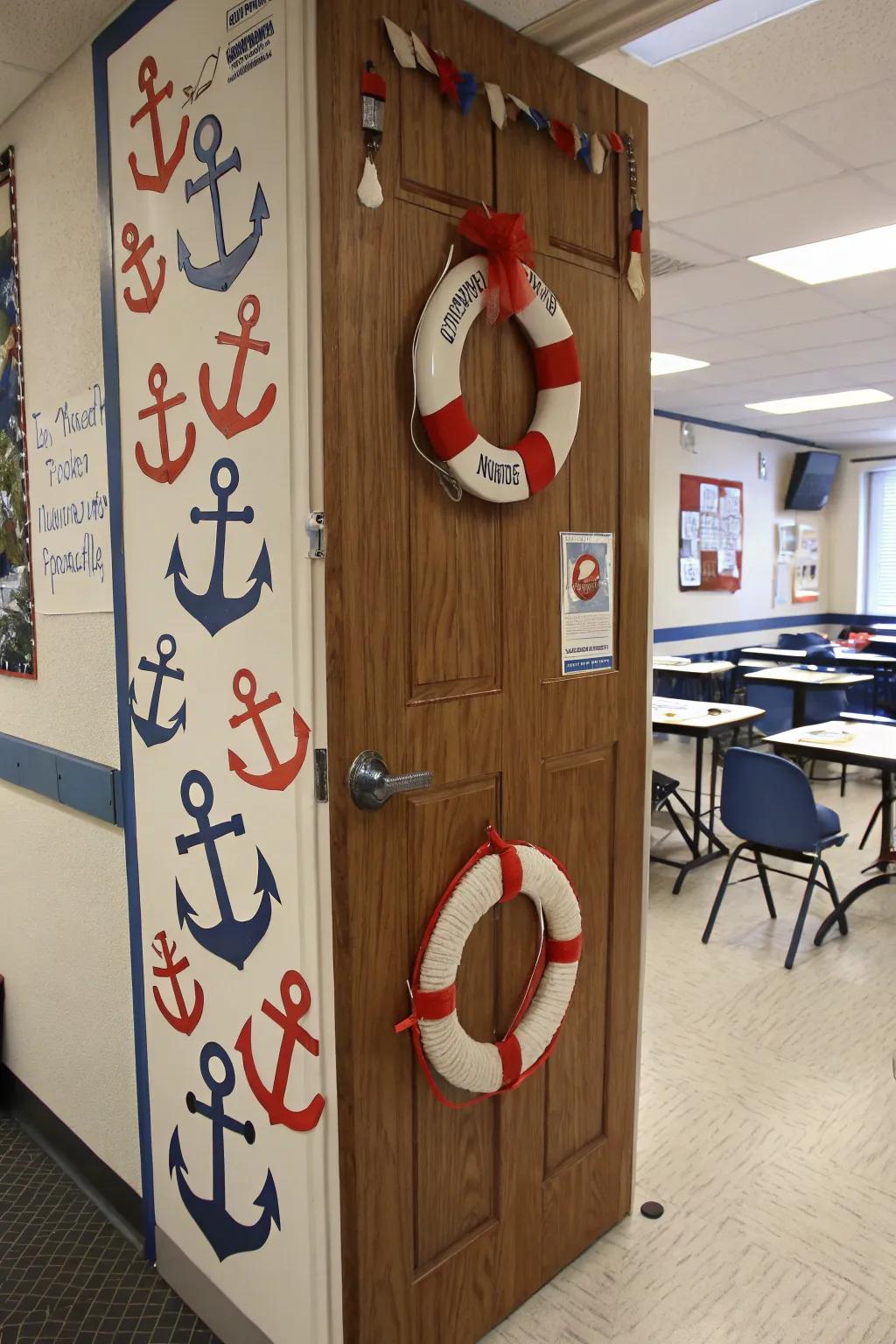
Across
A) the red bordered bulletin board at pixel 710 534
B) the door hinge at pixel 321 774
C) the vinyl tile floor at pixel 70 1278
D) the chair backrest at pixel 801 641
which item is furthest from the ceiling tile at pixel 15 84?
the chair backrest at pixel 801 641

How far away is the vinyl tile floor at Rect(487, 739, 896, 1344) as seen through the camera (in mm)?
1948

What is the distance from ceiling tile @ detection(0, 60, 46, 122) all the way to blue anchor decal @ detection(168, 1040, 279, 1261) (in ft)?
6.94

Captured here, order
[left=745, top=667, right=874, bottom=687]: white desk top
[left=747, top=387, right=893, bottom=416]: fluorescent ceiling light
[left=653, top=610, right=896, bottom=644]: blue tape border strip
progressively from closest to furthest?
1. [left=745, top=667, right=874, bottom=687]: white desk top
2. [left=747, top=387, right=893, bottom=416]: fluorescent ceiling light
3. [left=653, top=610, right=896, bottom=644]: blue tape border strip

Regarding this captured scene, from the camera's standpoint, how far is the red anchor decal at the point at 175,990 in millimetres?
1830

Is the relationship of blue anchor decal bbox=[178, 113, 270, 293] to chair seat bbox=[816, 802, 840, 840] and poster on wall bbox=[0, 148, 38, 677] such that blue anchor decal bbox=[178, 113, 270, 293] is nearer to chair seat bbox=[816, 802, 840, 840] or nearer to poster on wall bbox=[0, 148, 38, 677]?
poster on wall bbox=[0, 148, 38, 677]

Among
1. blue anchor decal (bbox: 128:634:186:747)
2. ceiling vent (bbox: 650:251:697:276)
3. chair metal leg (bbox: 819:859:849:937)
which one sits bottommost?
chair metal leg (bbox: 819:859:849:937)

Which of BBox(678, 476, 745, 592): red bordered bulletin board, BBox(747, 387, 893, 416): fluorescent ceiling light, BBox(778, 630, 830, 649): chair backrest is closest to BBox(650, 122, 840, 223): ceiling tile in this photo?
BBox(747, 387, 893, 416): fluorescent ceiling light

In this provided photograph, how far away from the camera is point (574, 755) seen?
6.46ft

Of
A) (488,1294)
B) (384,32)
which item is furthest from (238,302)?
(488,1294)

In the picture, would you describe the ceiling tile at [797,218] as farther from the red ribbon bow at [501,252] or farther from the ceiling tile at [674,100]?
the red ribbon bow at [501,252]

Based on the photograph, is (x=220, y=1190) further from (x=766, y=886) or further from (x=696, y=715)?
(x=696, y=715)

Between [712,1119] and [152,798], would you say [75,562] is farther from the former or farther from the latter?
[712,1119]

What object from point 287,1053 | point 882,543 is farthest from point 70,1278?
point 882,543

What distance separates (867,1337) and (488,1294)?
776mm
